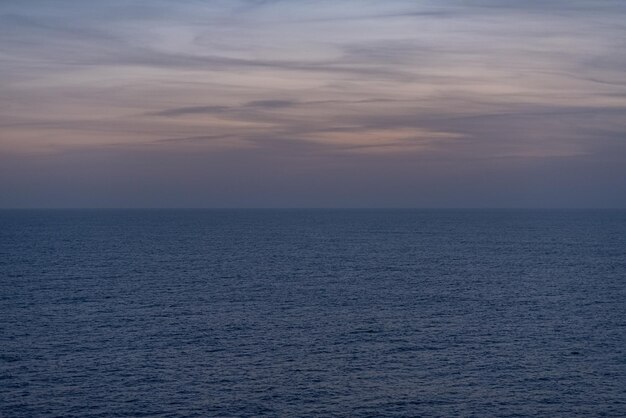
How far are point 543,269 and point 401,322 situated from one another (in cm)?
5975

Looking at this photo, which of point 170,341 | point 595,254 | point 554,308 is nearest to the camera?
point 170,341

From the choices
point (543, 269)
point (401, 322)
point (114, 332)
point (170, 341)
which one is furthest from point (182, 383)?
point (543, 269)

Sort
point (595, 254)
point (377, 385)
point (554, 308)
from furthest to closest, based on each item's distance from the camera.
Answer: point (595, 254), point (554, 308), point (377, 385)

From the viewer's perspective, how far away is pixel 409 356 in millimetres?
65562

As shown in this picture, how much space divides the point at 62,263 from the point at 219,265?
28.7m

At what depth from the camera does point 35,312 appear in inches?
3297

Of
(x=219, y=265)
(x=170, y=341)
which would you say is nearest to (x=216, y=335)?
(x=170, y=341)

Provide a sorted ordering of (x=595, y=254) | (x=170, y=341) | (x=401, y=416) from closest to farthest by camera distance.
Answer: (x=401, y=416), (x=170, y=341), (x=595, y=254)

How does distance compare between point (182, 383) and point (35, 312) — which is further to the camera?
point (35, 312)

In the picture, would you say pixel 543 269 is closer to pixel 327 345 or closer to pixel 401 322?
pixel 401 322

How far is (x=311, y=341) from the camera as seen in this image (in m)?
71.0

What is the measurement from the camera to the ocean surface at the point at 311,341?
2125 inches

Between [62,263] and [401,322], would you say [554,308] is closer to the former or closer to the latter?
[401,322]

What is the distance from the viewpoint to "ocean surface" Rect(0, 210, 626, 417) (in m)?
54.0
